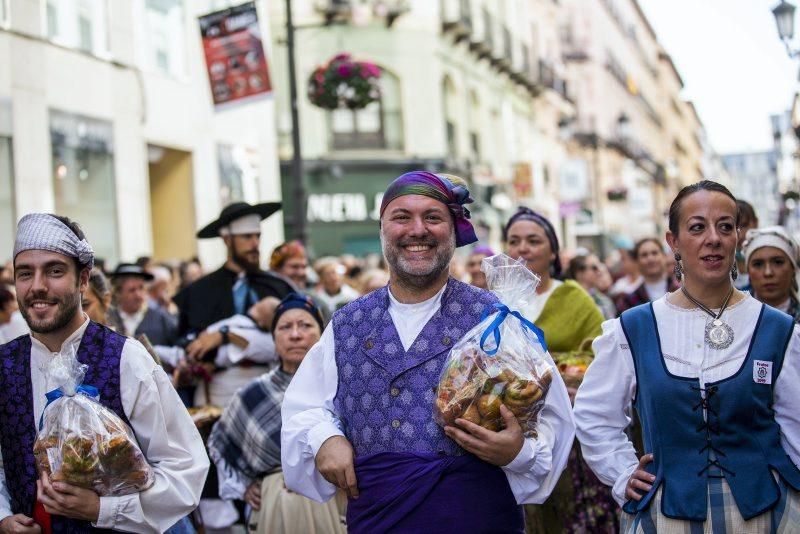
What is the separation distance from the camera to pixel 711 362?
13.1ft

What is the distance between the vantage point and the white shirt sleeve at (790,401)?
13.0ft

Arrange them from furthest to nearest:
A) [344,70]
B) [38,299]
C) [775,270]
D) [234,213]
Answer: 1. [344,70]
2. [234,213]
3. [775,270]
4. [38,299]

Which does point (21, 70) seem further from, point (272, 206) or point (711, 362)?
point (711, 362)

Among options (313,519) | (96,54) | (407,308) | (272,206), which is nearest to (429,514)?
(407,308)

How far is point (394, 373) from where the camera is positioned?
4.04 m

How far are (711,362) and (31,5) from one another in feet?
42.3

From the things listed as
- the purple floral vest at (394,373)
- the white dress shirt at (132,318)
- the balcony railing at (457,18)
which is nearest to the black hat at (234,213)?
the white dress shirt at (132,318)

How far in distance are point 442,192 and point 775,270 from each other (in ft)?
8.21

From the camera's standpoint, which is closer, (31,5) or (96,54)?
(31,5)

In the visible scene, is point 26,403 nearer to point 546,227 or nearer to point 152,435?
point 152,435

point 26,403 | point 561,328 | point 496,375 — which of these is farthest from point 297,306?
point 496,375

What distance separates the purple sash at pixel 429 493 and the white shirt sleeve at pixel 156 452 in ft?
2.22

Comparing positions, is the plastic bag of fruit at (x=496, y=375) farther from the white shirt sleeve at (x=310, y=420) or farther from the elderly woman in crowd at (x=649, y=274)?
the elderly woman in crowd at (x=649, y=274)

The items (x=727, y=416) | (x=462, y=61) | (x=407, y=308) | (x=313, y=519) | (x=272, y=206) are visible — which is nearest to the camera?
(x=727, y=416)
